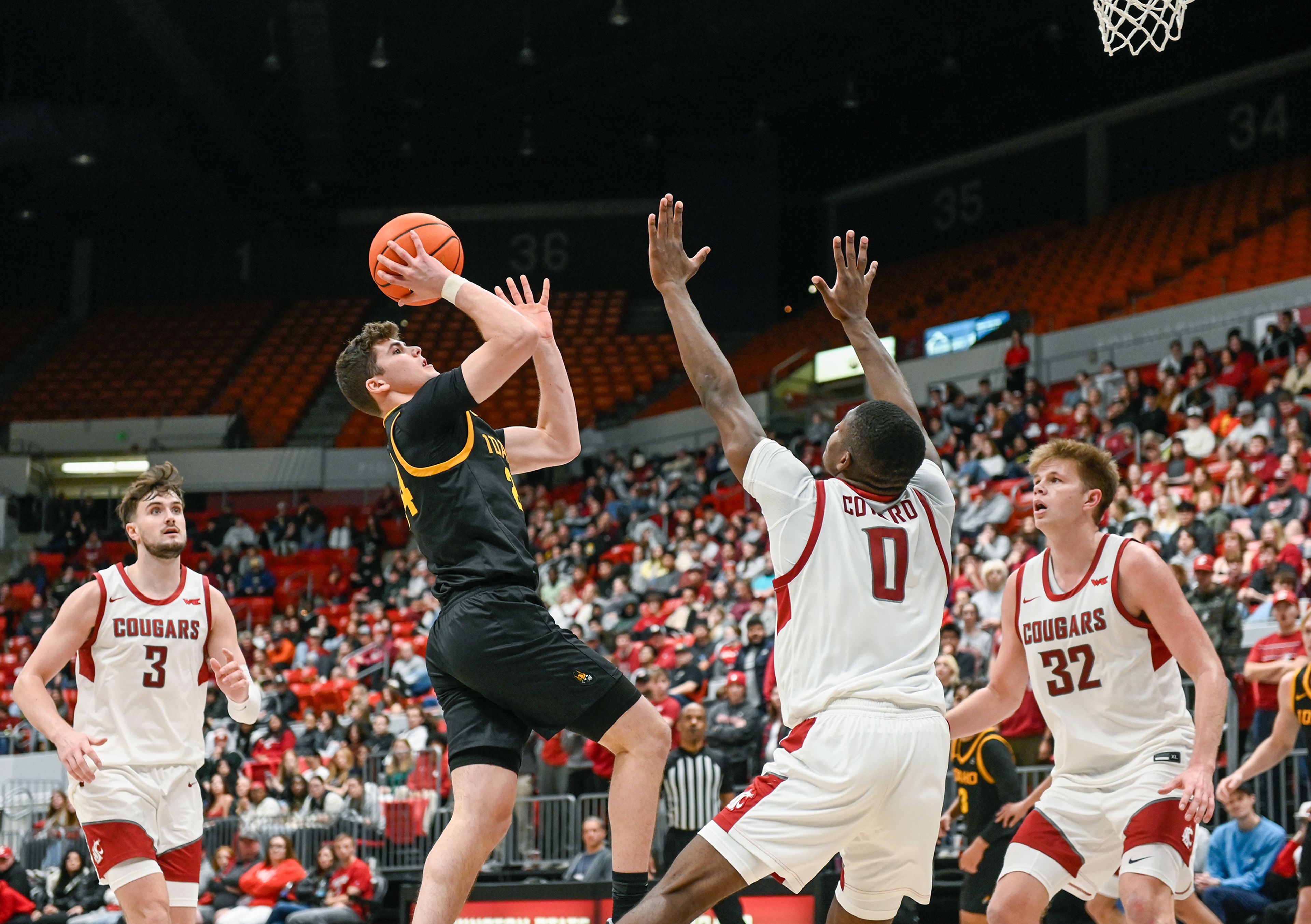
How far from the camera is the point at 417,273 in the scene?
17.0 feet

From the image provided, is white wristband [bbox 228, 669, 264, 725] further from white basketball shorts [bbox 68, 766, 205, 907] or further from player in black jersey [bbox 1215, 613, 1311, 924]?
player in black jersey [bbox 1215, 613, 1311, 924]

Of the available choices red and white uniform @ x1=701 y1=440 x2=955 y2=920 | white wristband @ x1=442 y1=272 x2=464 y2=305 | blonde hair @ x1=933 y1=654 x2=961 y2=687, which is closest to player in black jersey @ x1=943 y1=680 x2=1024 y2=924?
blonde hair @ x1=933 y1=654 x2=961 y2=687

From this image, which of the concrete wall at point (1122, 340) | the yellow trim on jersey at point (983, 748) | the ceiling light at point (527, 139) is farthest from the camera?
the ceiling light at point (527, 139)

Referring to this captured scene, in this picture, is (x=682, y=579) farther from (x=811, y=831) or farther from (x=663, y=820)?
(x=811, y=831)

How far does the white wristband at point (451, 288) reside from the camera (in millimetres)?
5180

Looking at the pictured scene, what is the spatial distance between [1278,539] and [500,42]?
1755 centimetres

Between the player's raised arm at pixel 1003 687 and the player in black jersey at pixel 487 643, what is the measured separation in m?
1.24

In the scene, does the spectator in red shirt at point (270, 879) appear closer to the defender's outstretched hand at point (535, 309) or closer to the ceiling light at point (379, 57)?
the defender's outstretched hand at point (535, 309)

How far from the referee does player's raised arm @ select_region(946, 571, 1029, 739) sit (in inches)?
204

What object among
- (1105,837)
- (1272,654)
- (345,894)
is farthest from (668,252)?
(345,894)

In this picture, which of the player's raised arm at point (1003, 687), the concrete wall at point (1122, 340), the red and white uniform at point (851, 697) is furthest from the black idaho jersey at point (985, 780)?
the concrete wall at point (1122, 340)

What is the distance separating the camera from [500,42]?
25.9 metres

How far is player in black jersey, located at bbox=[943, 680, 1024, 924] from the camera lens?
841cm

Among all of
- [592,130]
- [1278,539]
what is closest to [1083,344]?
[1278,539]
